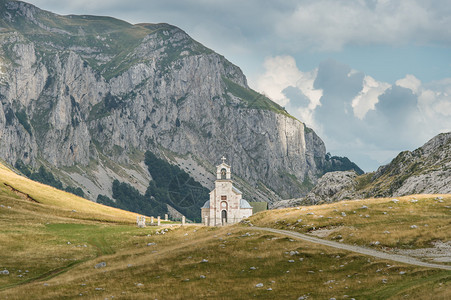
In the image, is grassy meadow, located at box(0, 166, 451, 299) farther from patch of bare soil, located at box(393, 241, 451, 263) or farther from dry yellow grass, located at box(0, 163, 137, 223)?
dry yellow grass, located at box(0, 163, 137, 223)

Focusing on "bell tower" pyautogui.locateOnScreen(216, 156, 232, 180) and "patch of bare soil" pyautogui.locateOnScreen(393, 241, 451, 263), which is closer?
"patch of bare soil" pyautogui.locateOnScreen(393, 241, 451, 263)

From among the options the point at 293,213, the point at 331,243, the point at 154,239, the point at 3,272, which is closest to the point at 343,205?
the point at 293,213

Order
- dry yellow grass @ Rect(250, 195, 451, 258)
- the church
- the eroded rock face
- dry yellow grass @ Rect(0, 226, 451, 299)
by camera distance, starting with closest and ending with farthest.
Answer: dry yellow grass @ Rect(0, 226, 451, 299)
dry yellow grass @ Rect(250, 195, 451, 258)
the church
the eroded rock face

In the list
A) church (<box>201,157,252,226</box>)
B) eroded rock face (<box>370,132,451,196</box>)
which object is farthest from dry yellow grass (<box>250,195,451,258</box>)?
eroded rock face (<box>370,132,451,196</box>)

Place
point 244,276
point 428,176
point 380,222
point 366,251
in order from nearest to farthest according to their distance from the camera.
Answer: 1. point 244,276
2. point 366,251
3. point 380,222
4. point 428,176

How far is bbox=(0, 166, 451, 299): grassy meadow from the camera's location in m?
45.6

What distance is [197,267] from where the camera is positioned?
60344mm

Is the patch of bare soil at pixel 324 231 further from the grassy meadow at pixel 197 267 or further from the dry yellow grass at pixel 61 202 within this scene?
the dry yellow grass at pixel 61 202

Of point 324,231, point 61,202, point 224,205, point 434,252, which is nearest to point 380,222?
point 324,231

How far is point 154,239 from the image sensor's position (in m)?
89.1

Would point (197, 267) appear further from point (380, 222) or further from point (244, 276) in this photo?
point (380, 222)

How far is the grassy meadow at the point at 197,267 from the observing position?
4559 cm

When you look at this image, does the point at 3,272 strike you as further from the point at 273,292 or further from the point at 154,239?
the point at 273,292

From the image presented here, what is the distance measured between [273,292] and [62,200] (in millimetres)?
110567
